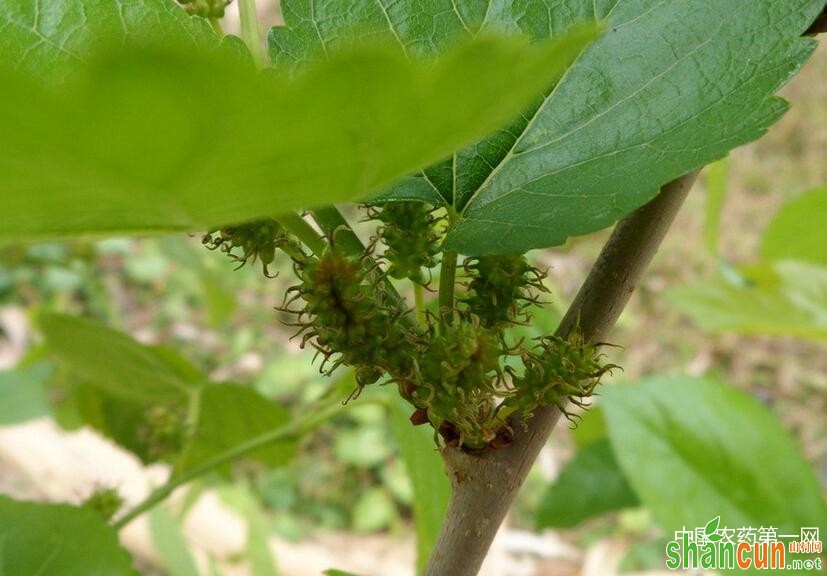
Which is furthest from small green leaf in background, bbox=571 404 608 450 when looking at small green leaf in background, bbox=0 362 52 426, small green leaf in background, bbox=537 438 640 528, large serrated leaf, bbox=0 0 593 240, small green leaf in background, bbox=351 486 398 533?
small green leaf in background, bbox=351 486 398 533

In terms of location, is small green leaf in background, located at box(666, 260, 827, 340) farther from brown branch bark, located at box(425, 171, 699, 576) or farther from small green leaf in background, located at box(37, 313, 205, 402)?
small green leaf in background, located at box(37, 313, 205, 402)

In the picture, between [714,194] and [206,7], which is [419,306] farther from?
[714,194]

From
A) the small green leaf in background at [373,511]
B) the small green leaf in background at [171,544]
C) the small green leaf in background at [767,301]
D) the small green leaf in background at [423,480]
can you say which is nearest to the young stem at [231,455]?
the small green leaf in background at [423,480]

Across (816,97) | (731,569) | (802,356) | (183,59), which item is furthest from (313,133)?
(816,97)

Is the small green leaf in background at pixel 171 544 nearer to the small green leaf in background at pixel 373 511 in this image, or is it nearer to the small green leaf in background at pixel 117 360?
the small green leaf in background at pixel 117 360

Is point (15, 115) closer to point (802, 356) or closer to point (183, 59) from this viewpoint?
point (183, 59)
